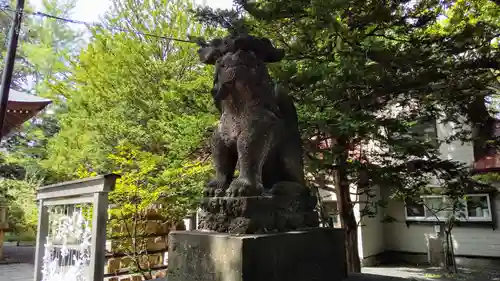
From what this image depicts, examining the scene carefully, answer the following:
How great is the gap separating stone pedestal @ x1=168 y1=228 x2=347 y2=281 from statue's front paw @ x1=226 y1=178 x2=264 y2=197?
0.93 feet

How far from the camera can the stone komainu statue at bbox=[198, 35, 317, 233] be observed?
2338mm

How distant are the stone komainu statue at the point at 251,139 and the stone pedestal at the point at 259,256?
139 mm

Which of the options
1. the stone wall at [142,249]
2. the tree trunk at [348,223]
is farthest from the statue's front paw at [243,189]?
the stone wall at [142,249]

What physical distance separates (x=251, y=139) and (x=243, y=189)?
1.25 feet

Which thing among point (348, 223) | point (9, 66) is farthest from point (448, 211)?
point (9, 66)

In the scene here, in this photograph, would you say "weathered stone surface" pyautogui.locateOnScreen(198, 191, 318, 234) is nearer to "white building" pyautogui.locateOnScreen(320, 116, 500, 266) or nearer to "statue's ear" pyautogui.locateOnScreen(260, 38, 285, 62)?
"statue's ear" pyautogui.locateOnScreen(260, 38, 285, 62)

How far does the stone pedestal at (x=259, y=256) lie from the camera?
77.8 inches

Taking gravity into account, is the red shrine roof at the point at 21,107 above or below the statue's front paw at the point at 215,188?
above

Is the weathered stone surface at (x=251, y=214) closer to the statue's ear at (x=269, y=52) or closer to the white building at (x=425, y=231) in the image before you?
the statue's ear at (x=269, y=52)

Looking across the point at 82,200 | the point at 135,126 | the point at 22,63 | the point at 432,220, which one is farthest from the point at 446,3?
the point at 22,63

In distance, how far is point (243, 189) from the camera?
2.24m

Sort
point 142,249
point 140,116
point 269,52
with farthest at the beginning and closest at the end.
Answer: point 140,116
point 142,249
point 269,52

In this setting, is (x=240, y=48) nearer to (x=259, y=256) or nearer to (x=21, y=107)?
(x=259, y=256)

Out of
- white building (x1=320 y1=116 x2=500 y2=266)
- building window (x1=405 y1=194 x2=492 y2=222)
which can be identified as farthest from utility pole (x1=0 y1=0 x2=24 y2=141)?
building window (x1=405 y1=194 x2=492 y2=222)
